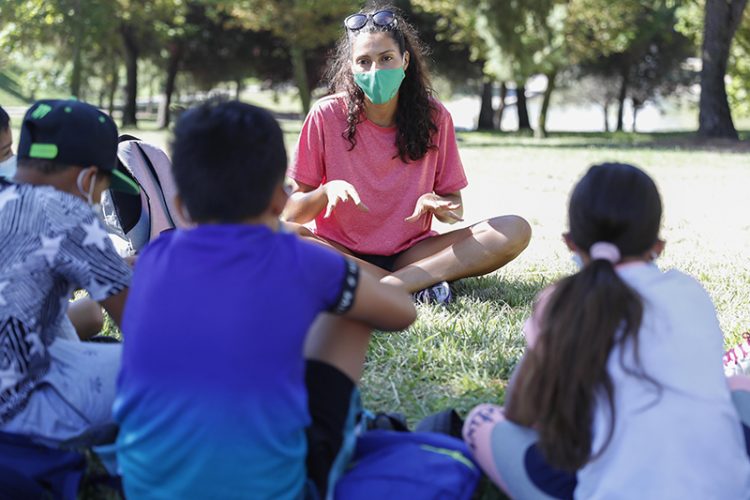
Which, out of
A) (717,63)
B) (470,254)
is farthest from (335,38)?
(470,254)

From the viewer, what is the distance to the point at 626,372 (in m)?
1.88

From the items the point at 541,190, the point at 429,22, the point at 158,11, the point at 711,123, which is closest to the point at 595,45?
the point at 711,123

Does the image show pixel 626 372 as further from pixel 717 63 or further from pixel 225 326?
pixel 717 63

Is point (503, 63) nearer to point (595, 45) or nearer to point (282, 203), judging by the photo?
point (595, 45)

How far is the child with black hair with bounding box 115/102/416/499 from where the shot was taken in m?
1.82

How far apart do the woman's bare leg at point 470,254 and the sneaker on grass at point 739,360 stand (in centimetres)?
134

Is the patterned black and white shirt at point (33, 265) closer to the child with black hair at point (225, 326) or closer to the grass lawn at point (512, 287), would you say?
the child with black hair at point (225, 326)

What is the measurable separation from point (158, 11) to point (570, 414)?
25348 millimetres

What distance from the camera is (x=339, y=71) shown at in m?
4.40

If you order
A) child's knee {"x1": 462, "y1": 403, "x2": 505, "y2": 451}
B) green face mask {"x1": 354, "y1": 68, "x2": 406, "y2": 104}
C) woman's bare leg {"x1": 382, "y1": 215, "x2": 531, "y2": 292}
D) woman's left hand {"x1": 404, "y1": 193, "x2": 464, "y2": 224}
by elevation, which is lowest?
child's knee {"x1": 462, "y1": 403, "x2": 505, "y2": 451}

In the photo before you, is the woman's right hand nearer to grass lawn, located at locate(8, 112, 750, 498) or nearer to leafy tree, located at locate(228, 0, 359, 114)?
grass lawn, located at locate(8, 112, 750, 498)

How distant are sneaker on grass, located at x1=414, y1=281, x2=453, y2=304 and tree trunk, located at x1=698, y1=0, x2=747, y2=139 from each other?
16458 mm

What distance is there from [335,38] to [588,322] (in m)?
24.7

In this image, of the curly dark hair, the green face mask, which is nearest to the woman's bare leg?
the curly dark hair
